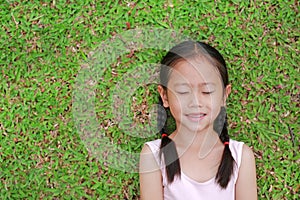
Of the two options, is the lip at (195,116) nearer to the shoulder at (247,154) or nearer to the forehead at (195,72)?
the forehead at (195,72)

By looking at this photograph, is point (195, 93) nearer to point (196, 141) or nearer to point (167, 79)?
point (167, 79)

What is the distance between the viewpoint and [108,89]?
3102mm

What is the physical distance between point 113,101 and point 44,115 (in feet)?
1.59

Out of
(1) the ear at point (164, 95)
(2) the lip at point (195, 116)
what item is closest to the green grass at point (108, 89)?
(1) the ear at point (164, 95)

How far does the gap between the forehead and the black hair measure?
0.05 meters

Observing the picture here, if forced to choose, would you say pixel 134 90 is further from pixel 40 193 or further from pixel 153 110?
pixel 40 193

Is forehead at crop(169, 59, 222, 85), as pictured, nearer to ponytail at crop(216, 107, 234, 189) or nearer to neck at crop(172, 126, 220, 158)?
neck at crop(172, 126, 220, 158)

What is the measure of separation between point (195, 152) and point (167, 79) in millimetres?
511

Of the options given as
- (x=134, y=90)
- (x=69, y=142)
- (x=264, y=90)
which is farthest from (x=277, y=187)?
(x=69, y=142)

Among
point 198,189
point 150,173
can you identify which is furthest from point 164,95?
point 198,189

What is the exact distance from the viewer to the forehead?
2713 millimetres

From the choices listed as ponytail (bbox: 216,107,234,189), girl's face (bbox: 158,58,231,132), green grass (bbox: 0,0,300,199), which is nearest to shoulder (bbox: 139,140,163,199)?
green grass (bbox: 0,0,300,199)

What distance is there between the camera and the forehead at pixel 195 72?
271 centimetres

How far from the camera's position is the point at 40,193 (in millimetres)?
3088
